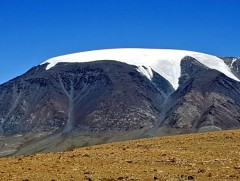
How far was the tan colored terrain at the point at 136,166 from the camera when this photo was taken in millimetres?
22297

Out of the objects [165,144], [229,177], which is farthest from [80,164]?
[165,144]

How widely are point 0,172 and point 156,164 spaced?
8.12m

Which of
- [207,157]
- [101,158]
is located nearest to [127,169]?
[101,158]

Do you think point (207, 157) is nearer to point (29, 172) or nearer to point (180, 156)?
point (180, 156)

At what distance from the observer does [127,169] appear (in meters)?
24.0

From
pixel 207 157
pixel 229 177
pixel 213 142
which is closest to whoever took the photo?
pixel 229 177

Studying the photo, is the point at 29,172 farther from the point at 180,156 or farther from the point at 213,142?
the point at 213,142

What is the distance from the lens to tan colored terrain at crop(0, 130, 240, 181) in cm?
2230

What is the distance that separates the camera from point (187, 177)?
2164 cm

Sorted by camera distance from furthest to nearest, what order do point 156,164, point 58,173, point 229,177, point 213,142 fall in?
point 213,142 < point 156,164 < point 58,173 < point 229,177

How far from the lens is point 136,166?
2494 cm

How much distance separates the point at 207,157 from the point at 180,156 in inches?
60.8

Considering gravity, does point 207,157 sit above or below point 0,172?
below

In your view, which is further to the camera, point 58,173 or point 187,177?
point 58,173
